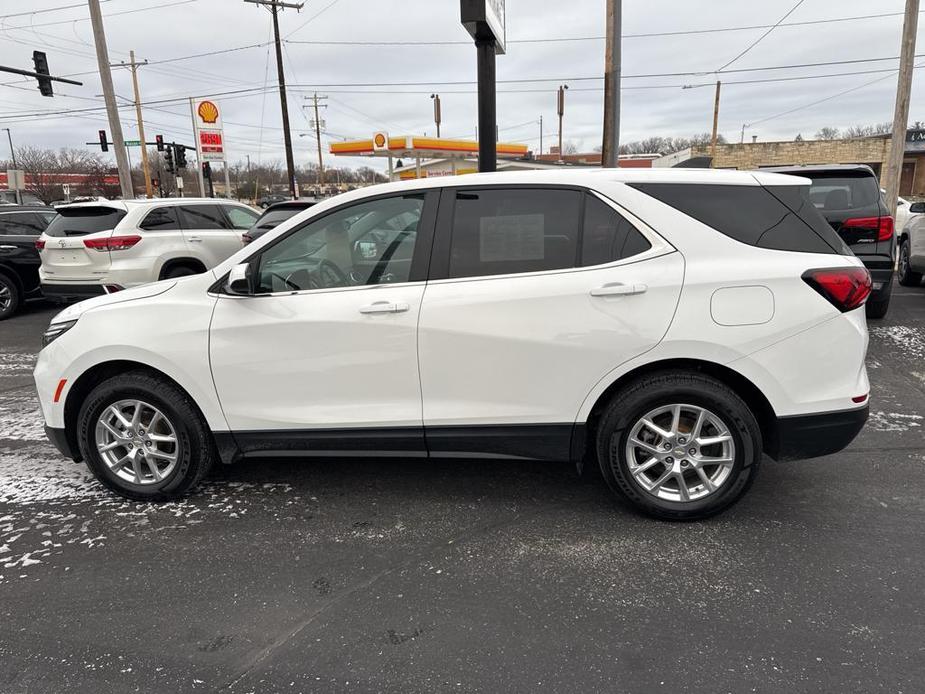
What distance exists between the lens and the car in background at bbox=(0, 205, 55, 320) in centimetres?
973

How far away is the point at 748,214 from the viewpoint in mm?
Answer: 3066

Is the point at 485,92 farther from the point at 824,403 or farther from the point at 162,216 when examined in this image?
the point at 162,216

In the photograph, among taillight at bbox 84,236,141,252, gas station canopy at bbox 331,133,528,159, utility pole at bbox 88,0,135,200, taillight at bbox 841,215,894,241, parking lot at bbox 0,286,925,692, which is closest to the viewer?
parking lot at bbox 0,286,925,692

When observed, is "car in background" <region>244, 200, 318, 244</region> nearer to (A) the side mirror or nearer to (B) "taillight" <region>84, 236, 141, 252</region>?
(B) "taillight" <region>84, 236, 141, 252</region>

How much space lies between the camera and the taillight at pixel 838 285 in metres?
2.90

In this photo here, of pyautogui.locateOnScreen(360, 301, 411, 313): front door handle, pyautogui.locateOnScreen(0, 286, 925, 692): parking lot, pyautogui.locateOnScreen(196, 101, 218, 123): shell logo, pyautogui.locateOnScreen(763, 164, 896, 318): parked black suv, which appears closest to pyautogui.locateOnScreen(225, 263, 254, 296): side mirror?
pyautogui.locateOnScreen(360, 301, 411, 313): front door handle

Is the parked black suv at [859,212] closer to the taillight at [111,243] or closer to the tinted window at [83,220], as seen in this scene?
the taillight at [111,243]

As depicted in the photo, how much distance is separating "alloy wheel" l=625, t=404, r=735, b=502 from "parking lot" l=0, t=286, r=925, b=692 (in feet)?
0.75

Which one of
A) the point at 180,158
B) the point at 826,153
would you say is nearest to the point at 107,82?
the point at 180,158

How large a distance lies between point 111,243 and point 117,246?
8 centimetres

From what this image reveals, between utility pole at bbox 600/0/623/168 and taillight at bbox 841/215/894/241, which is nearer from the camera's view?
taillight at bbox 841/215/894/241

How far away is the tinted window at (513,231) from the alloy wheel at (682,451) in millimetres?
912

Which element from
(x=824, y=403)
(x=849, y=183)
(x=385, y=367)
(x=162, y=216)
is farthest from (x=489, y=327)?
(x=162, y=216)

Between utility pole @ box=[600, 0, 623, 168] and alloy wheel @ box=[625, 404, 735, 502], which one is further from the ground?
utility pole @ box=[600, 0, 623, 168]
